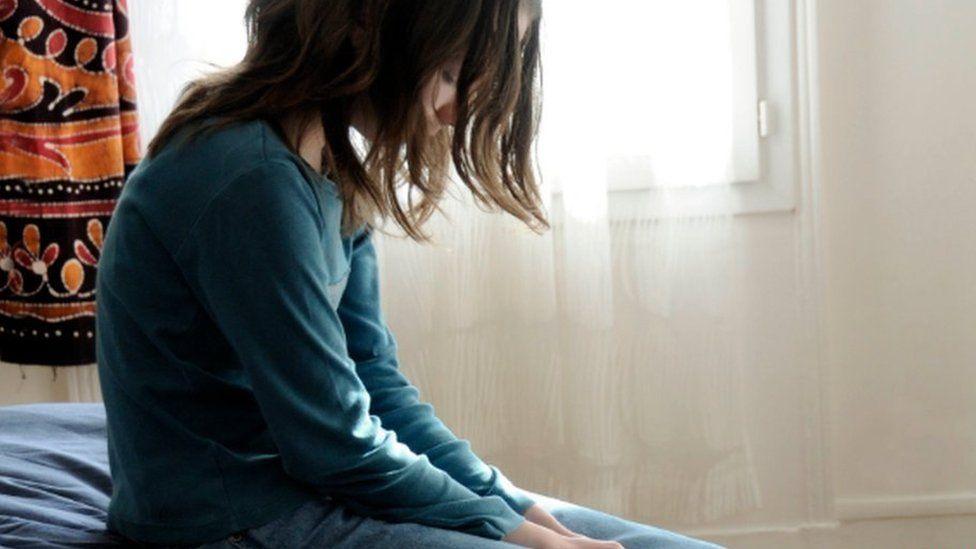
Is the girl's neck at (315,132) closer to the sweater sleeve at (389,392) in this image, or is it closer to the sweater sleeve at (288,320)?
the sweater sleeve at (288,320)

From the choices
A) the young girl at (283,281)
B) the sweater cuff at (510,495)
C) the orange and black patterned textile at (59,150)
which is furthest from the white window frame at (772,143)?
the young girl at (283,281)

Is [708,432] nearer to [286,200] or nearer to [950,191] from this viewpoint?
[950,191]


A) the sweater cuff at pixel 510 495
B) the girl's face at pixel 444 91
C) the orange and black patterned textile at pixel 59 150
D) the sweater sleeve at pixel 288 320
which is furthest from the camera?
the orange and black patterned textile at pixel 59 150

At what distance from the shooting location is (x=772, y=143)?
2.17 meters

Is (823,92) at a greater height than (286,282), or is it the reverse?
(823,92)

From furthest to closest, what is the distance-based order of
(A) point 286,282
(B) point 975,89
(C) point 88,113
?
(B) point 975,89 → (C) point 88,113 → (A) point 286,282

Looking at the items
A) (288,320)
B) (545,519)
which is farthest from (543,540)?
(288,320)

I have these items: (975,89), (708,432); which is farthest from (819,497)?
(975,89)

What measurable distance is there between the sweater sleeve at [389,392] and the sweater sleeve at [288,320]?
20 cm

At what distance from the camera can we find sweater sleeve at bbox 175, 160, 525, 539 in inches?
40.1

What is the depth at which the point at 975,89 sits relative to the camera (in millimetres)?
2191

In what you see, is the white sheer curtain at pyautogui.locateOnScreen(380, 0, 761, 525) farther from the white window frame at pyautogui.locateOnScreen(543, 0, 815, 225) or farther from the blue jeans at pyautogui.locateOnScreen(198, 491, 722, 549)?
the blue jeans at pyautogui.locateOnScreen(198, 491, 722, 549)

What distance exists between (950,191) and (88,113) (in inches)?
55.6

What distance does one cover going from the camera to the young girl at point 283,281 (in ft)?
3.39
